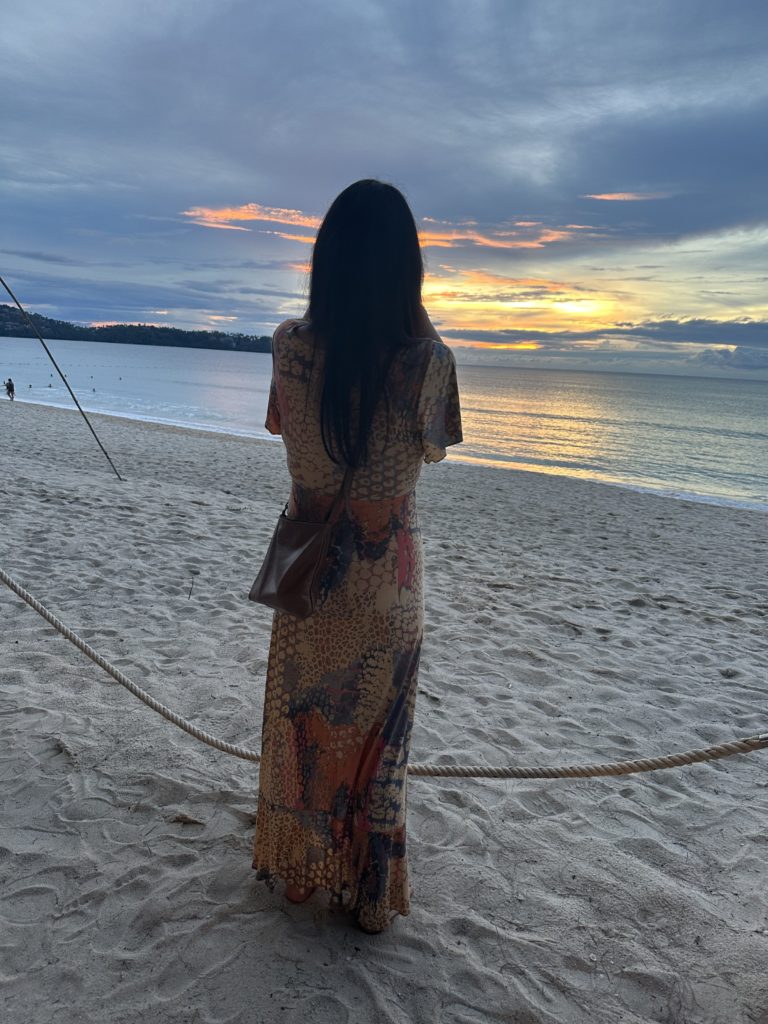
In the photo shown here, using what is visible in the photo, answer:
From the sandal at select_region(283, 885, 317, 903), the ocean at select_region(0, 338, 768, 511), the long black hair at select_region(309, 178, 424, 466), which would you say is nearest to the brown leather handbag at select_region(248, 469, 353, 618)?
the long black hair at select_region(309, 178, 424, 466)

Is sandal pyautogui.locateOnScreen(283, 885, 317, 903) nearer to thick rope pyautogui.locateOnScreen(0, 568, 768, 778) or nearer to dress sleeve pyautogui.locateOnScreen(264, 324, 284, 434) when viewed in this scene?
thick rope pyautogui.locateOnScreen(0, 568, 768, 778)

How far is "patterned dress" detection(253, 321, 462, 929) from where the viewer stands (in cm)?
183

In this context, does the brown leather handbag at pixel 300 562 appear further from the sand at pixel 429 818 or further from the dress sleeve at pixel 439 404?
the sand at pixel 429 818

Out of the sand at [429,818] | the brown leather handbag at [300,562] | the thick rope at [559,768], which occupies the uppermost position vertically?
the brown leather handbag at [300,562]

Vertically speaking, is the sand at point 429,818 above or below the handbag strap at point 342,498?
below

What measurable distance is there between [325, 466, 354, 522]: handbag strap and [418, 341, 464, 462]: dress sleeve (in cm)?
22

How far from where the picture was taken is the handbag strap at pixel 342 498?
1.86 meters

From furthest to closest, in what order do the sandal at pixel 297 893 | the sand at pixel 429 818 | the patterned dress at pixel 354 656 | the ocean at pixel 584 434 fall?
the ocean at pixel 584 434 → the sandal at pixel 297 893 → the sand at pixel 429 818 → the patterned dress at pixel 354 656

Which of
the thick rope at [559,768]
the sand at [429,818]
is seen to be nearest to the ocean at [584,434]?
the sand at [429,818]

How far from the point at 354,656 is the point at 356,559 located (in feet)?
0.92

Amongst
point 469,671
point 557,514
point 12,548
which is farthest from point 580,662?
point 557,514

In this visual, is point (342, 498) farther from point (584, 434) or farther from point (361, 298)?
point (584, 434)

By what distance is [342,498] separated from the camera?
188 centimetres

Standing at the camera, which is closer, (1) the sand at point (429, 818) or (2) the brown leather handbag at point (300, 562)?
(2) the brown leather handbag at point (300, 562)
